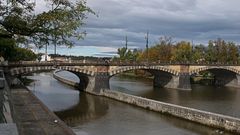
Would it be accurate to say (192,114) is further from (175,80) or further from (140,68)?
(175,80)

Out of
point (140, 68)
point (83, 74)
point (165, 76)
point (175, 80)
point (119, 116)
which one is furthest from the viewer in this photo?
point (165, 76)

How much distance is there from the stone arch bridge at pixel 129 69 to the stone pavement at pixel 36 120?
2487 cm

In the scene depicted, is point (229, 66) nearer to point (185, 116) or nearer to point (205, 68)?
point (205, 68)

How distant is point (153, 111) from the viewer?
38.6m

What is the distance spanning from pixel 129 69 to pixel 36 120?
1728 inches

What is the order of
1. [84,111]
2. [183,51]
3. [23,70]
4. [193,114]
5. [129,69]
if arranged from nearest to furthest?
[193,114], [84,111], [23,70], [129,69], [183,51]

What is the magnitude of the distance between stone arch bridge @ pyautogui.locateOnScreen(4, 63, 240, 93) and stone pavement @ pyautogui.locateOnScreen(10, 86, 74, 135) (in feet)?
81.6

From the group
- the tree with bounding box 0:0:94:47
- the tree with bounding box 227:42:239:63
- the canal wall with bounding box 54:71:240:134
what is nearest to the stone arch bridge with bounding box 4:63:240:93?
the canal wall with bounding box 54:71:240:134

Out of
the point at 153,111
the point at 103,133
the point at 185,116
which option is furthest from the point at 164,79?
the point at 103,133

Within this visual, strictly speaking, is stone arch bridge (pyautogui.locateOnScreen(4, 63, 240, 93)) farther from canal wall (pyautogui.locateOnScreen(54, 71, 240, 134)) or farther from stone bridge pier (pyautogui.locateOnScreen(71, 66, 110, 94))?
canal wall (pyautogui.locateOnScreen(54, 71, 240, 134))

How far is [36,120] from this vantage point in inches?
779

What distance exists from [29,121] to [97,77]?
3785cm

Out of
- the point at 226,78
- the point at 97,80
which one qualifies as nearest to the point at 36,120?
the point at 97,80

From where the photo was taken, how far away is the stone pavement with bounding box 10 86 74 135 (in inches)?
666
